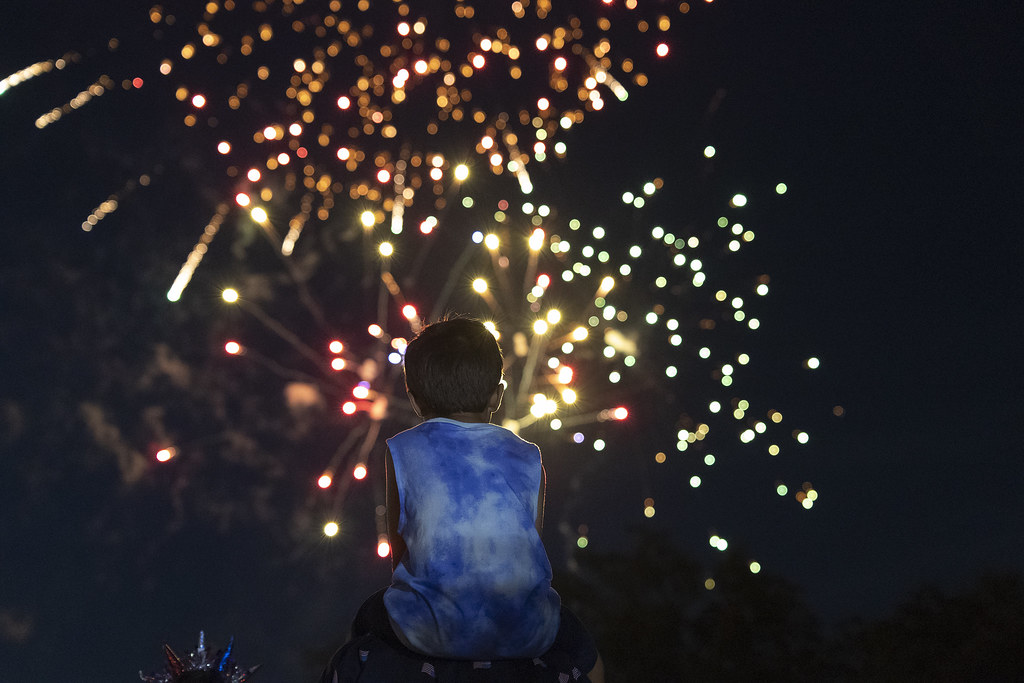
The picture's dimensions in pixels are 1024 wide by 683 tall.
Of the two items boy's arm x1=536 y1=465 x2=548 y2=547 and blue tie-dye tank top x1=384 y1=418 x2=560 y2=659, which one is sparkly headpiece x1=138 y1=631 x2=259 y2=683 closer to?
blue tie-dye tank top x1=384 y1=418 x2=560 y2=659

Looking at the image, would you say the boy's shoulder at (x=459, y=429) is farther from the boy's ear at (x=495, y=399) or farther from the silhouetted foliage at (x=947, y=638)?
the silhouetted foliage at (x=947, y=638)

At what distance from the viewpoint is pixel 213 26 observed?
5562 millimetres

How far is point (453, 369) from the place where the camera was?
6.38 feet

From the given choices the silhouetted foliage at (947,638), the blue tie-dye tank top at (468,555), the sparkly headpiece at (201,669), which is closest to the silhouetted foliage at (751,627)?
the silhouetted foliage at (947,638)

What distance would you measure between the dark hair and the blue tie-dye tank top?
111 mm

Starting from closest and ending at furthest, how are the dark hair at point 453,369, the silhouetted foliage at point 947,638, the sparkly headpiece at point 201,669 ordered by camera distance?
the dark hair at point 453,369
the sparkly headpiece at point 201,669
the silhouetted foliage at point 947,638

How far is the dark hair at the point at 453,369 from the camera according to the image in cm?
194

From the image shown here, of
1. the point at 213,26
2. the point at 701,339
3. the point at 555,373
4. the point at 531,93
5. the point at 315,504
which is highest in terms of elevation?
→ the point at 531,93

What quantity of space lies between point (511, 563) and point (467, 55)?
4438mm

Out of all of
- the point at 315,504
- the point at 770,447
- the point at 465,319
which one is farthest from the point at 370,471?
the point at 465,319

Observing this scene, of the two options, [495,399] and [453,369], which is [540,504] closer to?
[495,399]

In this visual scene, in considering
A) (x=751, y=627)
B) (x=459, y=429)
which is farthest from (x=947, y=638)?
(x=459, y=429)

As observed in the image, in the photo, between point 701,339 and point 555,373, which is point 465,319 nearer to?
point 555,373

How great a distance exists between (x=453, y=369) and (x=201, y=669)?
1392 mm
